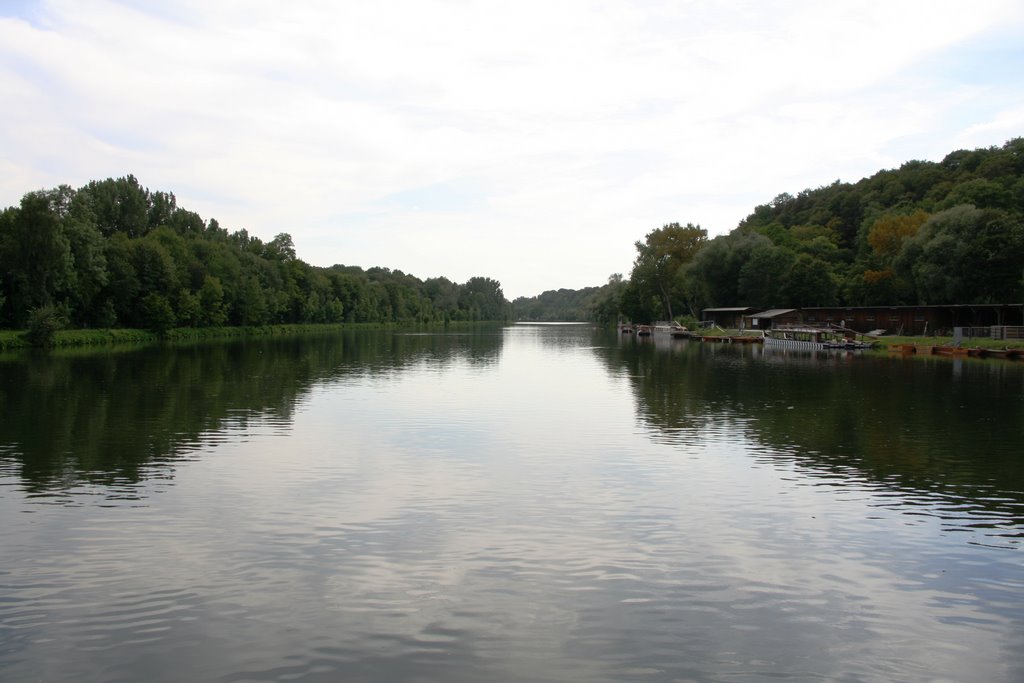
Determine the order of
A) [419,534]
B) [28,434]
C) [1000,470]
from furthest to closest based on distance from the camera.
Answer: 1. [28,434]
2. [1000,470]
3. [419,534]

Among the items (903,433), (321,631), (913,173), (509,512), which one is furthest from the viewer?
(913,173)

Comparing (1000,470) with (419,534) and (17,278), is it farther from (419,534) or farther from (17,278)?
(17,278)

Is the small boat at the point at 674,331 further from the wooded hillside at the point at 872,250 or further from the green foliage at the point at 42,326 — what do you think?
the green foliage at the point at 42,326

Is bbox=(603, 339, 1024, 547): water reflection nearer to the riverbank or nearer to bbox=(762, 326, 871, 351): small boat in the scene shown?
bbox=(762, 326, 871, 351): small boat

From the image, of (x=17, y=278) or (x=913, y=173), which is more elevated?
(x=913, y=173)

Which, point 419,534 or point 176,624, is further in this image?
point 419,534

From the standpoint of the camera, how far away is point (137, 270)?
85.6 m

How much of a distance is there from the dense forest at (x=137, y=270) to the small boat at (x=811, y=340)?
6543 cm

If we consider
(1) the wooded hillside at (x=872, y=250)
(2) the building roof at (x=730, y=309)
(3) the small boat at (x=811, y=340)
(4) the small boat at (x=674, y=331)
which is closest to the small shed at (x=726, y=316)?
(2) the building roof at (x=730, y=309)

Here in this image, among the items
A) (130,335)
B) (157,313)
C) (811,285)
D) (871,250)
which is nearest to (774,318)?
(811,285)

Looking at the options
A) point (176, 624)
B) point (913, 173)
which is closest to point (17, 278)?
point (176, 624)

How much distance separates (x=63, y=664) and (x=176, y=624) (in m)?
1.21

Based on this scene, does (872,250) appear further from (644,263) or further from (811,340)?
(644,263)

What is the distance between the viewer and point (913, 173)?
130 meters
